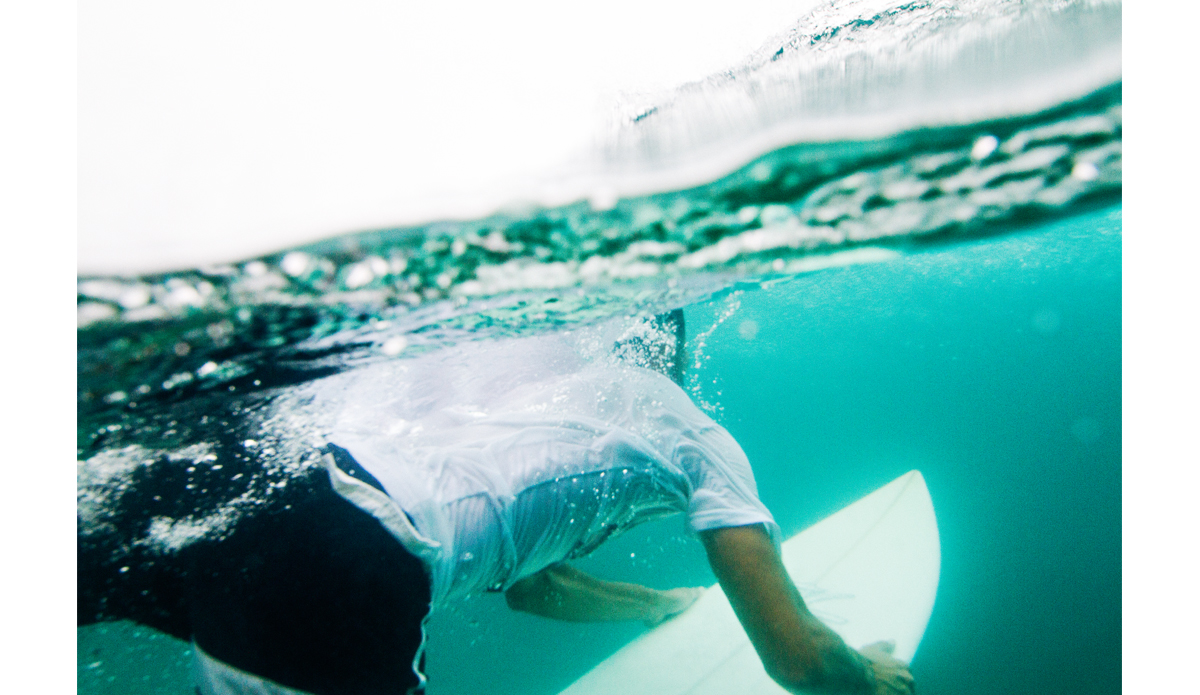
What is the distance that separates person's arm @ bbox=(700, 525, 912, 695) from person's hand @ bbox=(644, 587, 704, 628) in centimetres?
308

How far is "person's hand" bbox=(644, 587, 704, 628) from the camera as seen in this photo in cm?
520

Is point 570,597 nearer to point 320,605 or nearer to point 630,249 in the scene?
point 320,605

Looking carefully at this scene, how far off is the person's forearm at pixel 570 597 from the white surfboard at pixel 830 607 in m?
1.03

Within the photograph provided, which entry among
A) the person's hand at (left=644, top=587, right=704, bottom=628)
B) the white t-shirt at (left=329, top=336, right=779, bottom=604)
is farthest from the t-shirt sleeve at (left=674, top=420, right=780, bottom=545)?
the person's hand at (left=644, top=587, right=704, bottom=628)

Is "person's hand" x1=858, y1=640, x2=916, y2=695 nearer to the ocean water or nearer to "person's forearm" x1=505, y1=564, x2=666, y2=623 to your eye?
"person's forearm" x1=505, y1=564, x2=666, y2=623

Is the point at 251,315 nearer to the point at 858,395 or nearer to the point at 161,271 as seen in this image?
the point at 161,271

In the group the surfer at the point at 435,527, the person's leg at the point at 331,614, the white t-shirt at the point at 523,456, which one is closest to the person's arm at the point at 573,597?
the white t-shirt at the point at 523,456

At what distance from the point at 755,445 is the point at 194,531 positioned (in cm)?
1020

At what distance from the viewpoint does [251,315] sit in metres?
1.52

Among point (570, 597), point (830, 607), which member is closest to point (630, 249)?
point (570, 597)

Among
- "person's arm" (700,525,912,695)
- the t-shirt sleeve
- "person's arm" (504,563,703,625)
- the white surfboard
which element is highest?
the t-shirt sleeve

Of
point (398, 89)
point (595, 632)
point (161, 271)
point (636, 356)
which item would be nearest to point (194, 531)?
point (161, 271)

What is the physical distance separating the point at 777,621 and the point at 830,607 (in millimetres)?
4590

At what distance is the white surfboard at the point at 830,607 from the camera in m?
4.84
